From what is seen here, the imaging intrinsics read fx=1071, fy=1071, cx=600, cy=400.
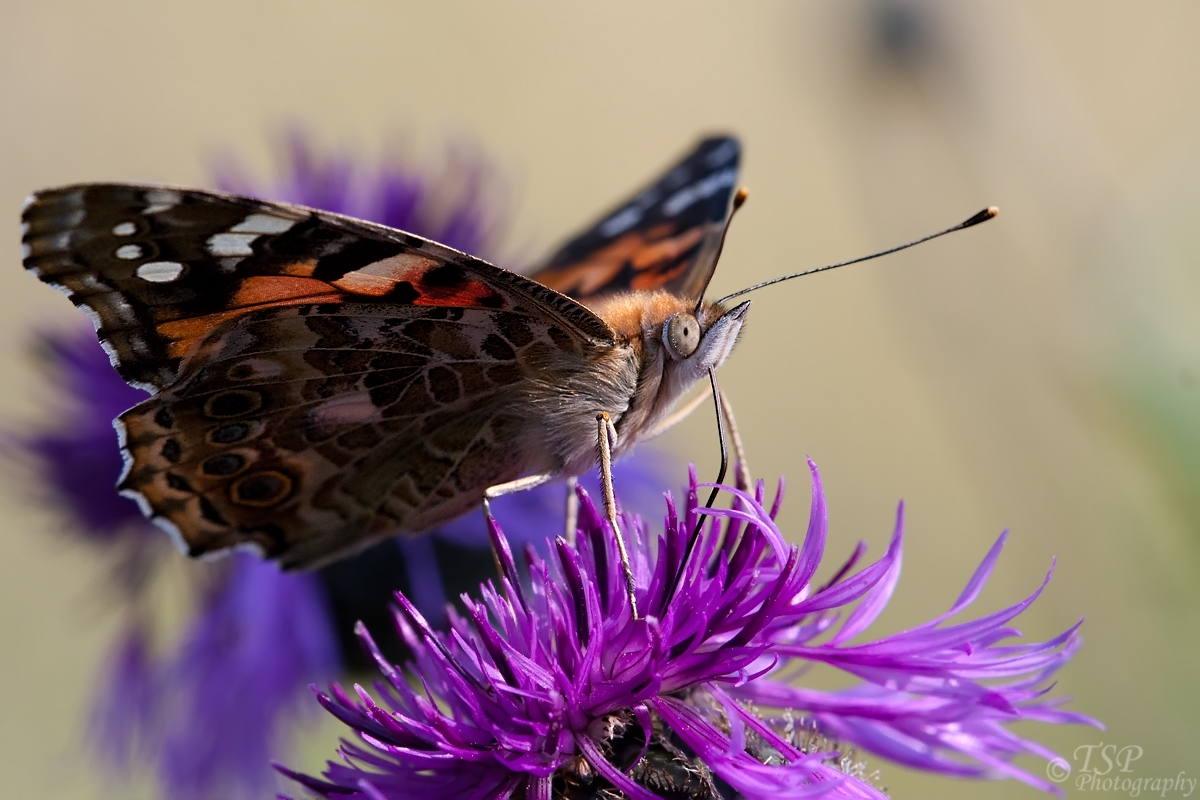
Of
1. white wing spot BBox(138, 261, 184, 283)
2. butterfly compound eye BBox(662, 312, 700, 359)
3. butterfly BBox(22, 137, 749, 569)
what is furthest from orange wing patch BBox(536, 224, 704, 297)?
white wing spot BBox(138, 261, 184, 283)

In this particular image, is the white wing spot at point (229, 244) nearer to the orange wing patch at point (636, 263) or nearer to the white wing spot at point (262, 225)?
the white wing spot at point (262, 225)

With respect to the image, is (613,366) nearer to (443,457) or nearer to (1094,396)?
(443,457)

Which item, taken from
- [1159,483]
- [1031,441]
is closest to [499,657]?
[1159,483]

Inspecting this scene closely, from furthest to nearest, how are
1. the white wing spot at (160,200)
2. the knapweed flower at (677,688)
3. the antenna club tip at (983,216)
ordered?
A: 1. the antenna club tip at (983,216)
2. the white wing spot at (160,200)
3. the knapweed flower at (677,688)

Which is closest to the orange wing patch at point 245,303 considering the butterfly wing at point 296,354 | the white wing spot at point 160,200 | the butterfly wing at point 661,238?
the butterfly wing at point 296,354

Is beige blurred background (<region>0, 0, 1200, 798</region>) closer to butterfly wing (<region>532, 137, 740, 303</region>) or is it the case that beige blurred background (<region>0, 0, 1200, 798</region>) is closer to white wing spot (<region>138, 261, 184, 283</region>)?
butterfly wing (<region>532, 137, 740, 303</region>)

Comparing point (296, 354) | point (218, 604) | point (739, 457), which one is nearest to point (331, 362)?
point (296, 354)
